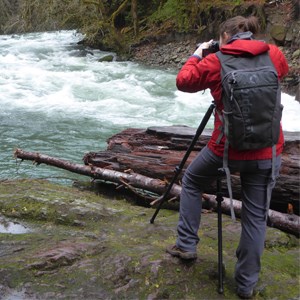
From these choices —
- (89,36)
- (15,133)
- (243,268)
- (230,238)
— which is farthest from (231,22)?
(89,36)

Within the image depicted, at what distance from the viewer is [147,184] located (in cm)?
534

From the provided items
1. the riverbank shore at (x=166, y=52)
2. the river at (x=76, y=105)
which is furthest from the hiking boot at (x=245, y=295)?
the riverbank shore at (x=166, y=52)

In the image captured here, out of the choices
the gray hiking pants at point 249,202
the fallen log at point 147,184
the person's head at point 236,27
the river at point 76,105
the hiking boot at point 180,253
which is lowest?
the river at point 76,105

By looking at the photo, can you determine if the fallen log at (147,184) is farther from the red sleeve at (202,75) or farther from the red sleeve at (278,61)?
the red sleeve at (202,75)

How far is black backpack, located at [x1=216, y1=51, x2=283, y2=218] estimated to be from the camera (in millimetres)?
2646

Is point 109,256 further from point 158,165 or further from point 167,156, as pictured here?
point 167,156

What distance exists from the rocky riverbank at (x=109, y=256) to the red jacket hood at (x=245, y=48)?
1.59 m

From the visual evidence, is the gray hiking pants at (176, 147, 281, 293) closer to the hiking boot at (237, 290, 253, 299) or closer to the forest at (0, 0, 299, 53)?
the hiking boot at (237, 290, 253, 299)

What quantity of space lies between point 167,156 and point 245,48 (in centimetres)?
311

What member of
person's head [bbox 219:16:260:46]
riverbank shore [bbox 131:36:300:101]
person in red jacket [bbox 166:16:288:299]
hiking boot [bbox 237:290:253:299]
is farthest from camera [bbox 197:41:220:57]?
riverbank shore [bbox 131:36:300:101]

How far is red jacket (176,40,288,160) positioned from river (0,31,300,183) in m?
4.53

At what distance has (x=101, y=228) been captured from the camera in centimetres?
422

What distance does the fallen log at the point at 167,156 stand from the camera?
4570 millimetres

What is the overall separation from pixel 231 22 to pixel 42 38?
88.2 ft
